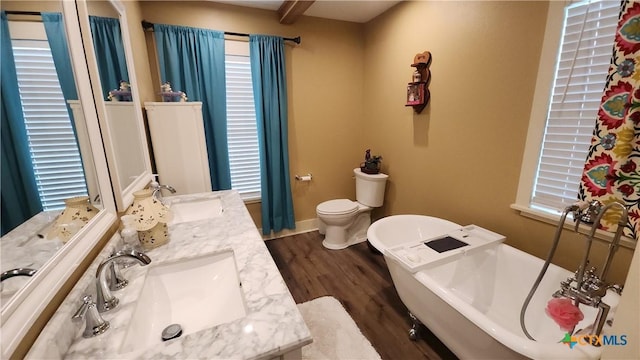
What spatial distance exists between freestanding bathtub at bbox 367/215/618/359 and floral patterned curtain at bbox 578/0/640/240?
0.45m

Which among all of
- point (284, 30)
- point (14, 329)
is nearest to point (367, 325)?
point (14, 329)

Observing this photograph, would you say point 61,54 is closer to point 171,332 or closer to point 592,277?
point 171,332

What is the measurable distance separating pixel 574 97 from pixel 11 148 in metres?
2.28

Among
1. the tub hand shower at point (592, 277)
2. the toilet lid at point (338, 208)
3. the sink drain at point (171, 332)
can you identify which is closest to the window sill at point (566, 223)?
the tub hand shower at point (592, 277)

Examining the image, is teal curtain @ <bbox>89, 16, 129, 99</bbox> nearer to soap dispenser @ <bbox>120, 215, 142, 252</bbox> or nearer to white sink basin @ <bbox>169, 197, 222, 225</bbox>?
soap dispenser @ <bbox>120, 215, 142, 252</bbox>

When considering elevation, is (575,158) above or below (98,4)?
below

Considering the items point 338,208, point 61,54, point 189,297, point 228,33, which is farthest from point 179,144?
point 338,208

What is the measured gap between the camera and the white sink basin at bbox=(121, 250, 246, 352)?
2.95ft

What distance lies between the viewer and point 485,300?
1676 millimetres

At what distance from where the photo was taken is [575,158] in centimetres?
143

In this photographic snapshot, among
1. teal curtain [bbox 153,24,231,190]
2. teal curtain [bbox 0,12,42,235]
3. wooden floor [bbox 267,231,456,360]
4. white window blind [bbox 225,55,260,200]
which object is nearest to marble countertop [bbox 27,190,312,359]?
teal curtain [bbox 0,12,42,235]

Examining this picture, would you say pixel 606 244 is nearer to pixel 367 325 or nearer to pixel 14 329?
pixel 367 325

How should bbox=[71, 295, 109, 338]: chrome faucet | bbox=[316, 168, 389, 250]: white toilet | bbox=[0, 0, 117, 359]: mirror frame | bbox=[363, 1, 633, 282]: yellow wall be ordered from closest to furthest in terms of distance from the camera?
bbox=[0, 0, 117, 359]: mirror frame
bbox=[71, 295, 109, 338]: chrome faucet
bbox=[363, 1, 633, 282]: yellow wall
bbox=[316, 168, 389, 250]: white toilet

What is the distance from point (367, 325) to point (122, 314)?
1.53m
